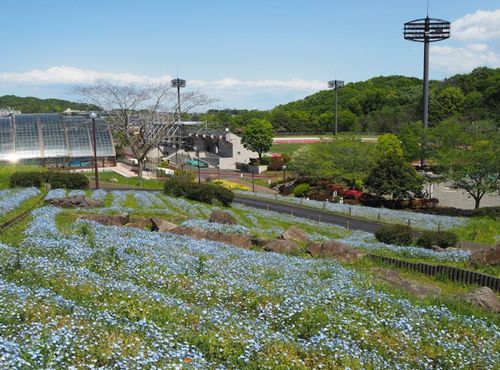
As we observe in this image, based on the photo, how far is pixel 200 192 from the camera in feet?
136

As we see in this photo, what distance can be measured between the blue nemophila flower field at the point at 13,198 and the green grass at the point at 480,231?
28196 millimetres

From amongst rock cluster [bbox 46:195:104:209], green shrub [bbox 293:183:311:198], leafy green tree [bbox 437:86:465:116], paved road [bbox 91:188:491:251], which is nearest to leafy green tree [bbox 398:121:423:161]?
green shrub [bbox 293:183:311:198]

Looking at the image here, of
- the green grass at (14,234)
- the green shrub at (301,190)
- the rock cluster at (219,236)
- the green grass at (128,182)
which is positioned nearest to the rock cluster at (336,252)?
the rock cluster at (219,236)

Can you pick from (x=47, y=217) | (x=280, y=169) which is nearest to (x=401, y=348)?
(x=47, y=217)

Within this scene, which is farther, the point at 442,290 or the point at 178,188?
the point at 178,188

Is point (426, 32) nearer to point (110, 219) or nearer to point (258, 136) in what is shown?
point (258, 136)

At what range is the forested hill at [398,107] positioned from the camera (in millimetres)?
123438

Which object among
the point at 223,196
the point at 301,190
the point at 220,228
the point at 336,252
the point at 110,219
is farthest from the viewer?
the point at 301,190

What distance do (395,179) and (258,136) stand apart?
46746mm

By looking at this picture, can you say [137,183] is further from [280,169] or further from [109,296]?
[109,296]

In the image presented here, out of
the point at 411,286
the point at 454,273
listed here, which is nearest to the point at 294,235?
the point at 454,273

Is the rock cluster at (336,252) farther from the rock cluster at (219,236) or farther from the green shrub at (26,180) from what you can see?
the green shrub at (26,180)

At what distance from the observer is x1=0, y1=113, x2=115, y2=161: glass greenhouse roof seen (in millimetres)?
69812

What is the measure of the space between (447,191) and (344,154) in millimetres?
16793
